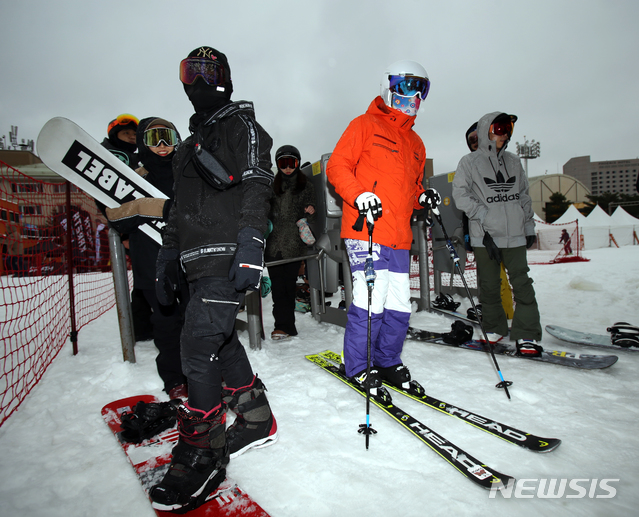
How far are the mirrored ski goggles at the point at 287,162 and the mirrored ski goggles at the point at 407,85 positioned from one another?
1885 millimetres

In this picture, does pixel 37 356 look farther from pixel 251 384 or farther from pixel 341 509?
pixel 341 509

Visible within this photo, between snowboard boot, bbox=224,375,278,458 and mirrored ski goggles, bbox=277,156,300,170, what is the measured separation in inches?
119

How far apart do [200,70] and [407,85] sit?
1.54m

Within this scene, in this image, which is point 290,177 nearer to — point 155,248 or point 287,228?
point 287,228

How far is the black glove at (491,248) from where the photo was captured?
3.44m

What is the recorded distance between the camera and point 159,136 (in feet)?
8.76

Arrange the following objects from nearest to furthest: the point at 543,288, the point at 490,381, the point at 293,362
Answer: the point at 490,381, the point at 293,362, the point at 543,288

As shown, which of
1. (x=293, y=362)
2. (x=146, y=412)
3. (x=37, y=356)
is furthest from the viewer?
(x=37, y=356)

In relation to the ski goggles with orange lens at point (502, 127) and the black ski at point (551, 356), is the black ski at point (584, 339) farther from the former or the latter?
the ski goggles with orange lens at point (502, 127)

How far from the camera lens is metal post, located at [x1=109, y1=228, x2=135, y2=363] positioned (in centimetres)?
321

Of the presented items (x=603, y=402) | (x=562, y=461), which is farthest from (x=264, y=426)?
(x=603, y=402)

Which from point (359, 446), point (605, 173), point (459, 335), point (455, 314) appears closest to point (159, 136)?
point (359, 446)

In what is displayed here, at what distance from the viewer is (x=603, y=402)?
89.9 inches

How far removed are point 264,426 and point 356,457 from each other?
524 mm
